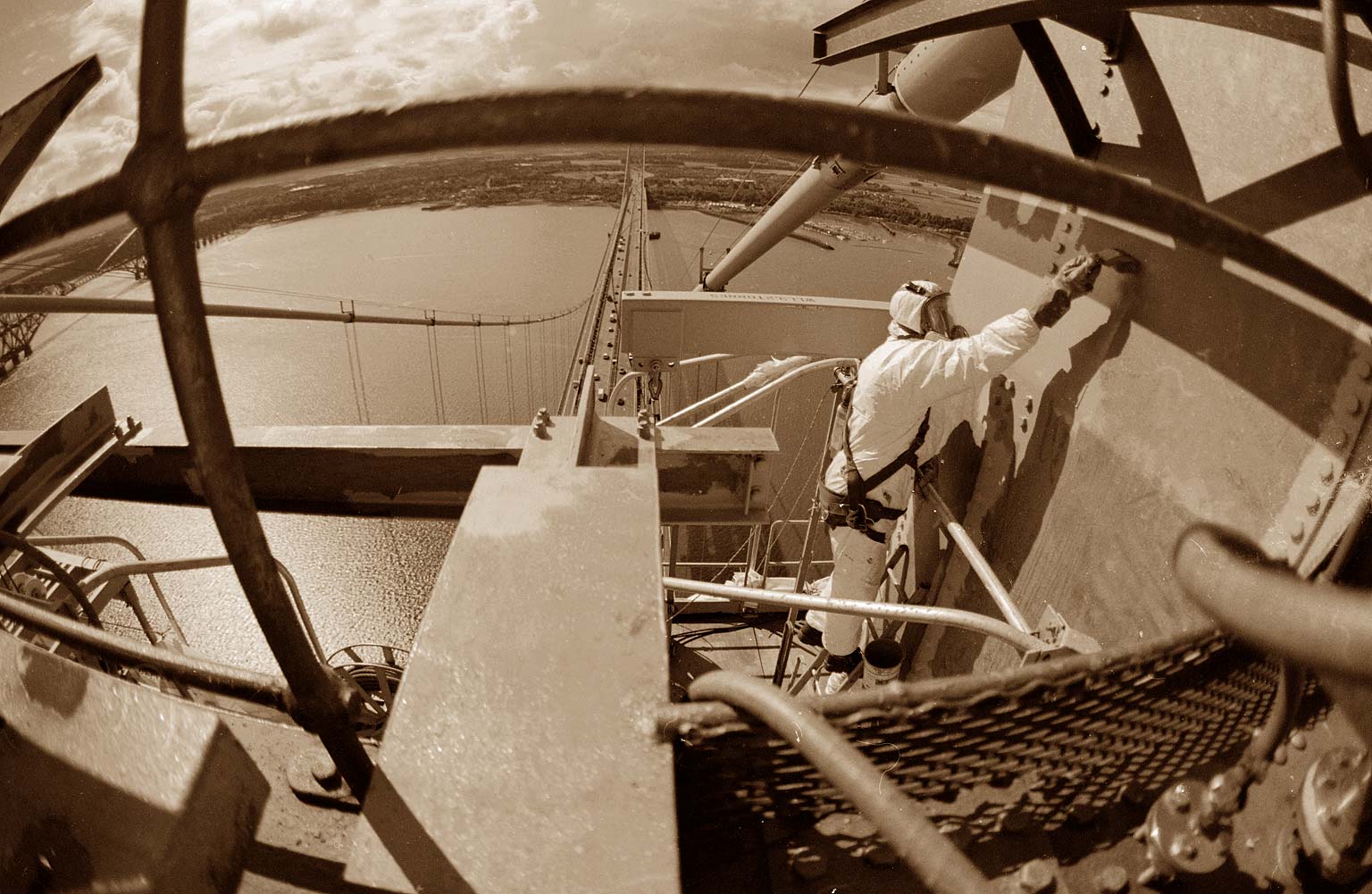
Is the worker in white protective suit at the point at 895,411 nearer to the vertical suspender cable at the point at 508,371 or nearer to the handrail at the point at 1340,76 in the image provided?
the handrail at the point at 1340,76

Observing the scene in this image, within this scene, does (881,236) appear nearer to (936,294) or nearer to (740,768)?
(936,294)

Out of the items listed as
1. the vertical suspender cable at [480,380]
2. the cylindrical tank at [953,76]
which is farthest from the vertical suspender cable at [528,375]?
the cylindrical tank at [953,76]

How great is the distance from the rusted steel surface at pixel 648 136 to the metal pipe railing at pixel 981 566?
2.04 m

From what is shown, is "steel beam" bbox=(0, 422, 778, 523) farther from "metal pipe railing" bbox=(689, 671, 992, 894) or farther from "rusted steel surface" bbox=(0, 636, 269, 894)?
"metal pipe railing" bbox=(689, 671, 992, 894)

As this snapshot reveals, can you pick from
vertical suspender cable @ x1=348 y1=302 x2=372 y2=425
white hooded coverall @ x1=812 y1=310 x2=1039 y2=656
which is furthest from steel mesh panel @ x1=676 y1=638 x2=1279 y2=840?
vertical suspender cable @ x1=348 y1=302 x2=372 y2=425

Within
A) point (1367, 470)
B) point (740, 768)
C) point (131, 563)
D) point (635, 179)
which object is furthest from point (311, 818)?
point (635, 179)

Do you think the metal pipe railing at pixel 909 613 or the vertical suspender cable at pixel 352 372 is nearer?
the metal pipe railing at pixel 909 613

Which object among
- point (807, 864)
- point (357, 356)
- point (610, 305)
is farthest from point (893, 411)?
point (357, 356)

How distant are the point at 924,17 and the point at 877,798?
3.03 metres

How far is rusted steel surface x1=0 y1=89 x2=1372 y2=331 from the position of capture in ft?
2.28

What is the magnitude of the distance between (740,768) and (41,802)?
3.46 feet

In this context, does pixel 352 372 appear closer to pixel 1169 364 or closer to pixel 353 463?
pixel 353 463

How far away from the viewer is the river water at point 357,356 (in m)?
21.3

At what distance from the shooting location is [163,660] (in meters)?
1.15
